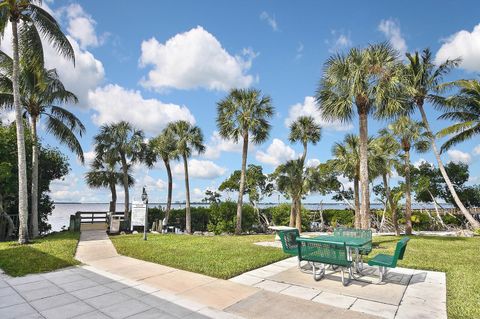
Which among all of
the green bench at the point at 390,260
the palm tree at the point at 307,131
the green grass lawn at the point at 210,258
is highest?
the palm tree at the point at 307,131

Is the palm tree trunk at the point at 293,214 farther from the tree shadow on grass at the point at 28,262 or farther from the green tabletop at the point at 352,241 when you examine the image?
the tree shadow on grass at the point at 28,262

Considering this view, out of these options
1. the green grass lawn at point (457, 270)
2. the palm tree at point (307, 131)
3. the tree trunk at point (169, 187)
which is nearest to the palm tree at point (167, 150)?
the tree trunk at point (169, 187)

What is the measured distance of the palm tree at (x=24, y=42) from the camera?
11.1 m

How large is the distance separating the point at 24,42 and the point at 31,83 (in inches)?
88.8

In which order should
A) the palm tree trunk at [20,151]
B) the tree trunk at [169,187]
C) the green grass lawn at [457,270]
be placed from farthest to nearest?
the tree trunk at [169,187]
the palm tree trunk at [20,151]
the green grass lawn at [457,270]

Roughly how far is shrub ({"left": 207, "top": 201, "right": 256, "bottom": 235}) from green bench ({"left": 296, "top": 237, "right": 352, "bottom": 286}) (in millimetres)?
15207

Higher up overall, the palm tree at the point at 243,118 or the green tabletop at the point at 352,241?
the palm tree at the point at 243,118

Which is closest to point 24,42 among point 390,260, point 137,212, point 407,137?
point 137,212

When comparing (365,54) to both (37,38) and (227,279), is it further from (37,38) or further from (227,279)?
(37,38)

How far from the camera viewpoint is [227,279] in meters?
6.26

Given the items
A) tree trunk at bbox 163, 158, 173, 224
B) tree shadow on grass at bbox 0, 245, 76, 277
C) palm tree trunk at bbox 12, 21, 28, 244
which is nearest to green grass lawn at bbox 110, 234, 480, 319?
tree shadow on grass at bbox 0, 245, 76, 277

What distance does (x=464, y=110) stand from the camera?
18203 millimetres

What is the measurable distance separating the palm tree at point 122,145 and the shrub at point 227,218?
286 inches

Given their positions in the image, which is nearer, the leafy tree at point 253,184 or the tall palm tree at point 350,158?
the tall palm tree at point 350,158
